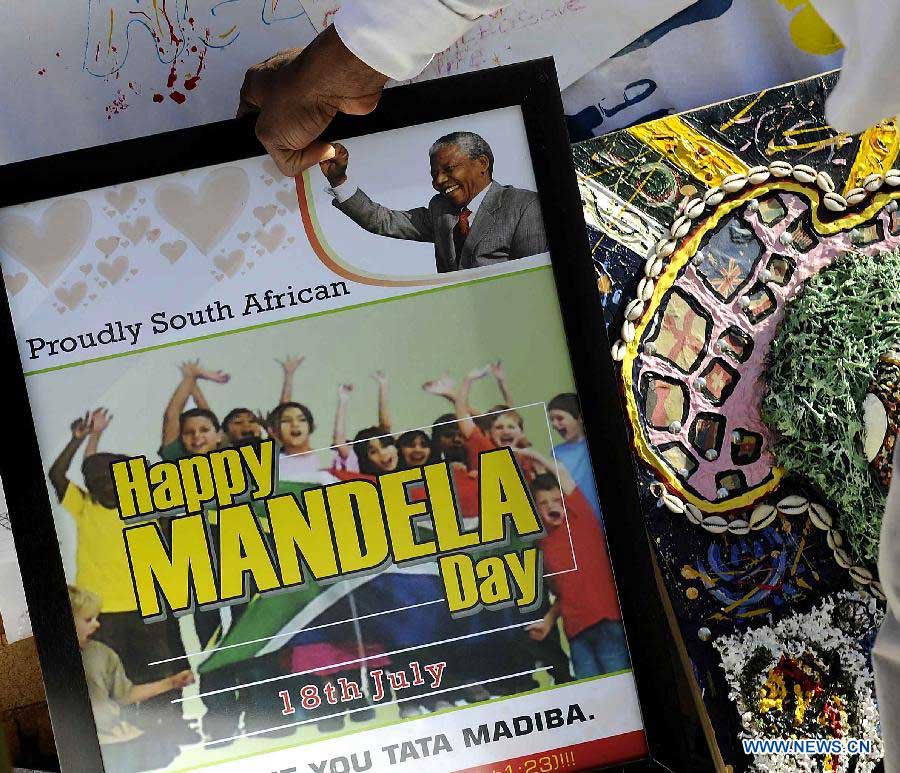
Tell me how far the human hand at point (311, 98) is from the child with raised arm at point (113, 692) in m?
0.31

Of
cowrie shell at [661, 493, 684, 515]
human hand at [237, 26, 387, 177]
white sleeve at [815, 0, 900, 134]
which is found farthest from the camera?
cowrie shell at [661, 493, 684, 515]

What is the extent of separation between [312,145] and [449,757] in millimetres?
407

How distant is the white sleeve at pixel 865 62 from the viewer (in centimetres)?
38

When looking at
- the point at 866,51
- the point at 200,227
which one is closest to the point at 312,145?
the point at 200,227

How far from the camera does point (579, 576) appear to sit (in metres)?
0.55

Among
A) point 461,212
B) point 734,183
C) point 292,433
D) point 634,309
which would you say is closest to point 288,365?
point 292,433

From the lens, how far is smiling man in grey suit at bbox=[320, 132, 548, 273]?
54 cm

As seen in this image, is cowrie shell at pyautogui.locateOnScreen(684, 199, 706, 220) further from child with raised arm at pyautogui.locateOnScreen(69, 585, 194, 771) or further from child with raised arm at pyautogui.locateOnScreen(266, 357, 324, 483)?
child with raised arm at pyautogui.locateOnScreen(69, 585, 194, 771)

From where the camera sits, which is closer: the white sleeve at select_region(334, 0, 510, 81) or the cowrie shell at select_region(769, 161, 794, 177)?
the white sleeve at select_region(334, 0, 510, 81)

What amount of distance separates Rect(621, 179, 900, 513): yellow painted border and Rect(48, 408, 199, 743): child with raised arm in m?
0.36

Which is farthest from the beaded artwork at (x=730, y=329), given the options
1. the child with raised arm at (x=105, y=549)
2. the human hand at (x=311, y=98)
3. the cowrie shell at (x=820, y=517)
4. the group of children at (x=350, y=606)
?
the child with raised arm at (x=105, y=549)

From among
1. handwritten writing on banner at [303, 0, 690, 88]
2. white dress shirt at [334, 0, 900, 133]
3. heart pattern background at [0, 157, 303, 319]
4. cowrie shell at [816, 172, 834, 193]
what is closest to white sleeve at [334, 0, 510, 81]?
white dress shirt at [334, 0, 900, 133]

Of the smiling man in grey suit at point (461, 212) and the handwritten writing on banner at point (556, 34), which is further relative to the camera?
the handwritten writing on banner at point (556, 34)

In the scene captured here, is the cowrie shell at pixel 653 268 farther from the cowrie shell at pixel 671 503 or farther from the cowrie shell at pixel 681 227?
the cowrie shell at pixel 671 503
